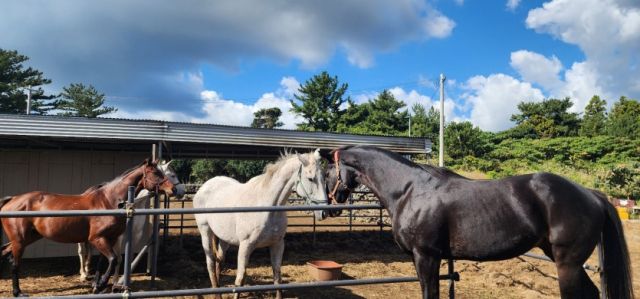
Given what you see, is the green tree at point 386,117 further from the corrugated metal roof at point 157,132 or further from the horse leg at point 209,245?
the horse leg at point 209,245

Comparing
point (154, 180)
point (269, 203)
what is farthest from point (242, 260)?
point (154, 180)

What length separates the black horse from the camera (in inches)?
95.9

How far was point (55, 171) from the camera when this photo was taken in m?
7.51

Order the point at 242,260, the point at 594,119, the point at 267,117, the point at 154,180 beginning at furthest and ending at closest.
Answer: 1. the point at 267,117
2. the point at 594,119
3. the point at 154,180
4. the point at 242,260

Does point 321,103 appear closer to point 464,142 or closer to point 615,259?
point 464,142

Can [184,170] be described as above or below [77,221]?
below

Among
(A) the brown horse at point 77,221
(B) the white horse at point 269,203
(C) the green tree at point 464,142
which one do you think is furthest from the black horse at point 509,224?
(C) the green tree at point 464,142

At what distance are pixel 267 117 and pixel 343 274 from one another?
47.2 m

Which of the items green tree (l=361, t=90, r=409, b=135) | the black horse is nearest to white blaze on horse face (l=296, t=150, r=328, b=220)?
the black horse

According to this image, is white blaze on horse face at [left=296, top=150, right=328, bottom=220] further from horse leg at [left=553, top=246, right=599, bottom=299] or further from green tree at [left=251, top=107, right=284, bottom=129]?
green tree at [left=251, top=107, right=284, bottom=129]

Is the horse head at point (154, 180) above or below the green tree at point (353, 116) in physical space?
below

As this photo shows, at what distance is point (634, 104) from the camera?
3266cm

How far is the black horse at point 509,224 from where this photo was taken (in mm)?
2436

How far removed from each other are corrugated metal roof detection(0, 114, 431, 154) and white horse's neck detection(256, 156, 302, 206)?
2.69 metres
